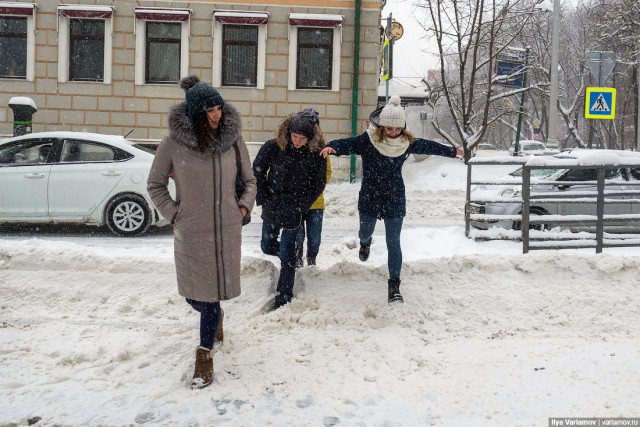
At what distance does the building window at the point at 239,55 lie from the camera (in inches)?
709

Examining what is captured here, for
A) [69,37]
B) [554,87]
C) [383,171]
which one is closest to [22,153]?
[383,171]

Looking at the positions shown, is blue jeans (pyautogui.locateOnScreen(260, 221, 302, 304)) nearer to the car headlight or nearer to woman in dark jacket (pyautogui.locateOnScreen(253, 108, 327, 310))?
woman in dark jacket (pyautogui.locateOnScreen(253, 108, 327, 310))

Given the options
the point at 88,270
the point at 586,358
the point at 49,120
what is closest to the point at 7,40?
the point at 49,120

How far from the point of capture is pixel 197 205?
404 cm

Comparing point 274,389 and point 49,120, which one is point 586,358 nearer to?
point 274,389

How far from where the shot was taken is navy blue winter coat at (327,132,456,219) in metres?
5.51

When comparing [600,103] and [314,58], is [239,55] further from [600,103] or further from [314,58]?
[600,103]

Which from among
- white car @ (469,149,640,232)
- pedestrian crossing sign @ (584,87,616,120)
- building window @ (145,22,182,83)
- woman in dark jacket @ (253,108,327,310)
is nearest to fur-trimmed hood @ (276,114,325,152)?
woman in dark jacket @ (253,108,327,310)

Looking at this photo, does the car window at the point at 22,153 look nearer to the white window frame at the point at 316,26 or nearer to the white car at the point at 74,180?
the white car at the point at 74,180

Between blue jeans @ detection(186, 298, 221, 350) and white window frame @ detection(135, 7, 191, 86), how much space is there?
1435 cm

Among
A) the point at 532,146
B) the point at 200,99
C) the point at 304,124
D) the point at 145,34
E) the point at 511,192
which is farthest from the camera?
the point at 532,146

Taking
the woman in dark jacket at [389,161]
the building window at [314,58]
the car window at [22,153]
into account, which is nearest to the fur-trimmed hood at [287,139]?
the woman in dark jacket at [389,161]

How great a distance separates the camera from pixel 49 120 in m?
17.9

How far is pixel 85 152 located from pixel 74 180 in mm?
477
